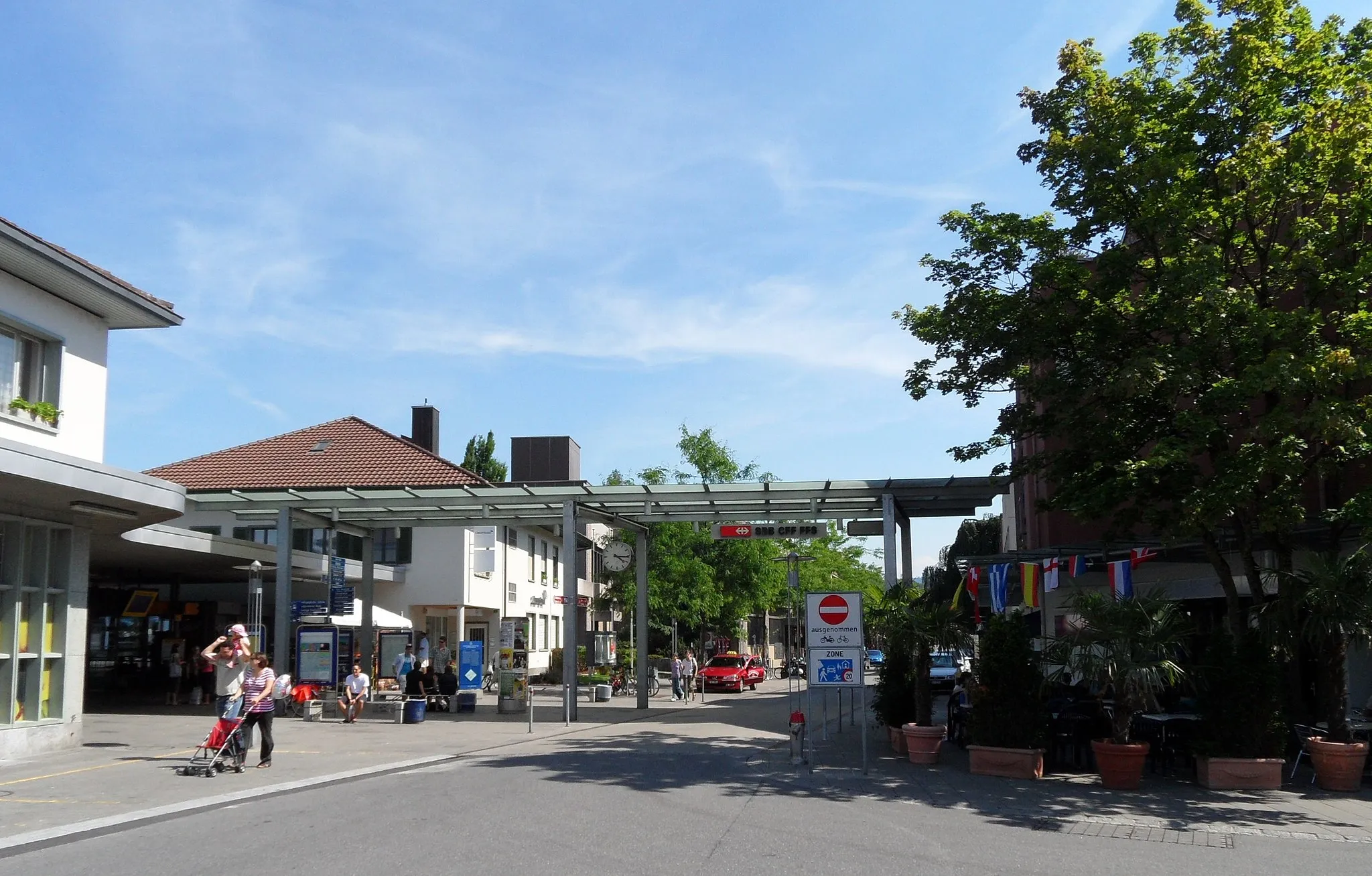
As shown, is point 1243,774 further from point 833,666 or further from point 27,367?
point 27,367

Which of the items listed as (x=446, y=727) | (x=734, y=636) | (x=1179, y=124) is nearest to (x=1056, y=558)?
(x=1179, y=124)

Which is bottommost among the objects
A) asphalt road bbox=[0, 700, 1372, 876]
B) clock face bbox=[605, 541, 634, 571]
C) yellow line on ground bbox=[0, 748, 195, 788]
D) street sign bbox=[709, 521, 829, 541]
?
yellow line on ground bbox=[0, 748, 195, 788]

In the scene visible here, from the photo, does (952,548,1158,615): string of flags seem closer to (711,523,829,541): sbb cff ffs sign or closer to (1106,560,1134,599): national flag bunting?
(1106,560,1134,599): national flag bunting

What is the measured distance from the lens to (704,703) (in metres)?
34.3

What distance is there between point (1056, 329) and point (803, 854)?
9.70 meters

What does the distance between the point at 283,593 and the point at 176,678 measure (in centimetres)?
660

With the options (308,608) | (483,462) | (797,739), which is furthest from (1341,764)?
(483,462)

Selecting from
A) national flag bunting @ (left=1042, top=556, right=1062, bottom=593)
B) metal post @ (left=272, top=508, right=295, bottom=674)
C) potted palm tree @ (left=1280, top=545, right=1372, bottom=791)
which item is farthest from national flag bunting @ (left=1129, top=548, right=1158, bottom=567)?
metal post @ (left=272, top=508, right=295, bottom=674)

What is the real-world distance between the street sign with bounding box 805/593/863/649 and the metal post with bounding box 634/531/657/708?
14662 millimetres

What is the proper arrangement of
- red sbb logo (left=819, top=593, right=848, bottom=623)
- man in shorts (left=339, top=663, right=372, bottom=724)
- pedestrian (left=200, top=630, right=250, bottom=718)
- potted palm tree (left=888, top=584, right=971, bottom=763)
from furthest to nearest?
man in shorts (left=339, top=663, right=372, bottom=724), potted palm tree (left=888, top=584, right=971, bottom=763), red sbb logo (left=819, top=593, right=848, bottom=623), pedestrian (left=200, top=630, right=250, bottom=718)

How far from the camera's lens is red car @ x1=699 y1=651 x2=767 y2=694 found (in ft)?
140

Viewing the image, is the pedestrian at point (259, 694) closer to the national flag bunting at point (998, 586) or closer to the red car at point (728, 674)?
the national flag bunting at point (998, 586)

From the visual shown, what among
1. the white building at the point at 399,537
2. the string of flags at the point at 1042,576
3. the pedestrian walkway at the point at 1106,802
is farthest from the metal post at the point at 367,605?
the pedestrian walkway at the point at 1106,802

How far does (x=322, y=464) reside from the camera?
36938mm
